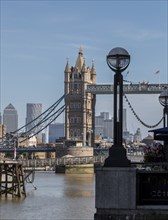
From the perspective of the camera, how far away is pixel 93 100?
6777 inches

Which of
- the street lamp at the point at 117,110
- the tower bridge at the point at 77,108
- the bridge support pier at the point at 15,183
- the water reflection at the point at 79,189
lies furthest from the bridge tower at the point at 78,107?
the street lamp at the point at 117,110

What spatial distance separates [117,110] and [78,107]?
167 m

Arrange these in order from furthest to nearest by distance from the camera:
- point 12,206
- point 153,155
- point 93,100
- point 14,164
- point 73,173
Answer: point 93,100, point 73,173, point 14,164, point 12,206, point 153,155

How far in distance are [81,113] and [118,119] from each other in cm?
16632

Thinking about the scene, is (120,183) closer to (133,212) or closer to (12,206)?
(133,212)

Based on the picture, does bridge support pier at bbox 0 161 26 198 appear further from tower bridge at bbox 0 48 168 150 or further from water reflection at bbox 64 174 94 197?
tower bridge at bbox 0 48 168 150

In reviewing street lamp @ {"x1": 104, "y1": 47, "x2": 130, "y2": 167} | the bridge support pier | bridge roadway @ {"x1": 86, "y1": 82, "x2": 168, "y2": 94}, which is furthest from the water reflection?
bridge roadway @ {"x1": 86, "y1": 82, "x2": 168, "y2": 94}

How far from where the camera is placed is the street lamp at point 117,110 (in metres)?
14.0

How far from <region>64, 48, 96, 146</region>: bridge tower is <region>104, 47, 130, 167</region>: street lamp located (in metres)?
159

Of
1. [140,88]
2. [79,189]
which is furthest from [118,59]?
[140,88]

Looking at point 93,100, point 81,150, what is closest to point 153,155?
point 81,150

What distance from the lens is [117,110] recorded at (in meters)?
14.1

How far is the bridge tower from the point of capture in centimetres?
17838

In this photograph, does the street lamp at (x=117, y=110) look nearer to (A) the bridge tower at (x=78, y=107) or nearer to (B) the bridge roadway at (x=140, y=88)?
(B) the bridge roadway at (x=140, y=88)
